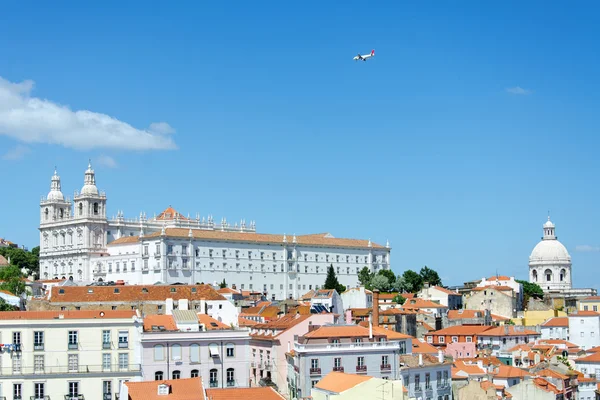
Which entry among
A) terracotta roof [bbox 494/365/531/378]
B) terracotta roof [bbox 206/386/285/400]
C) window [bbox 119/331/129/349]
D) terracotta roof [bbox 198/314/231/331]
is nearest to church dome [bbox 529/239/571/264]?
terracotta roof [bbox 494/365/531/378]

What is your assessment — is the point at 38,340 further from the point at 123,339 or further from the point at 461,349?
the point at 461,349

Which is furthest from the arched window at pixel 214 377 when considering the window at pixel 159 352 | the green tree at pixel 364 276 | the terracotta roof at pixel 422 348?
the green tree at pixel 364 276

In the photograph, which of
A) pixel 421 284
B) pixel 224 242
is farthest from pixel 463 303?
pixel 224 242

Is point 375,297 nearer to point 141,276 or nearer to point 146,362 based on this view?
point 146,362

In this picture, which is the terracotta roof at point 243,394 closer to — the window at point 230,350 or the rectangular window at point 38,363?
the window at point 230,350

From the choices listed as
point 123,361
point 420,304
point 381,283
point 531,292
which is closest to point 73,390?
point 123,361

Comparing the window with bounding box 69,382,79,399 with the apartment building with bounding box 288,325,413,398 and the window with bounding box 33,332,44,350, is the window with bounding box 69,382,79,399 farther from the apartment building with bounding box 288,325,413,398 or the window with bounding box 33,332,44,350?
the apartment building with bounding box 288,325,413,398
